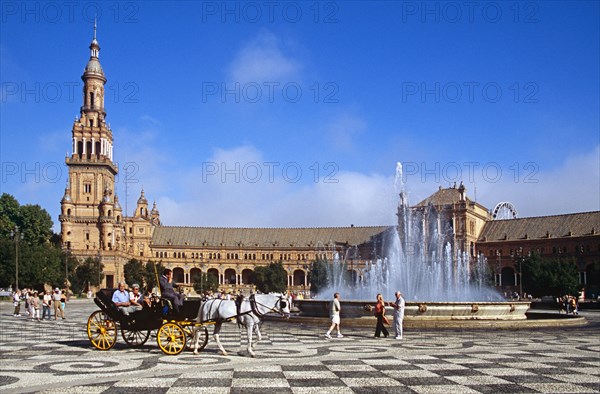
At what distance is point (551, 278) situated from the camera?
77375 millimetres

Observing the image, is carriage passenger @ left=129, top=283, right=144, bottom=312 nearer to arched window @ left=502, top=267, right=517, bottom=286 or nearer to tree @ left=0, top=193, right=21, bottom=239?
tree @ left=0, top=193, right=21, bottom=239

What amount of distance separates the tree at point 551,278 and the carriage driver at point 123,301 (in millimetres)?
66535

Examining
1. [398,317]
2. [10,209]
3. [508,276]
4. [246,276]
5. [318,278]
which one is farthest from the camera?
[246,276]

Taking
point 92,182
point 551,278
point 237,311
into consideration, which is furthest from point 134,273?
point 237,311

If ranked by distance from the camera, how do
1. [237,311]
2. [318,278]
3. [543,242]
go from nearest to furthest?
[237,311], [318,278], [543,242]

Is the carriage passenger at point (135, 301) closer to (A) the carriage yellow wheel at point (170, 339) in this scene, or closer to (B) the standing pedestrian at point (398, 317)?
(A) the carriage yellow wheel at point (170, 339)

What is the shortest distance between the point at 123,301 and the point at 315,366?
638 centimetres

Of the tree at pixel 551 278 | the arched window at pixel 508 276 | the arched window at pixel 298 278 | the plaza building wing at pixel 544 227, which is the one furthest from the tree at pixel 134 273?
the plaza building wing at pixel 544 227

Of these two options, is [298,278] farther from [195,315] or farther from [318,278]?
[195,315]

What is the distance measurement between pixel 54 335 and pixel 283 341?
870cm

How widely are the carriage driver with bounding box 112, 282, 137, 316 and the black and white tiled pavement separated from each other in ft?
3.57

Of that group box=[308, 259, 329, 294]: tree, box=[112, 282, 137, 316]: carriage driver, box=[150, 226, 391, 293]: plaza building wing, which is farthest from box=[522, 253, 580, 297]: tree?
box=[150, 226, 391, 293]: plaza building wing

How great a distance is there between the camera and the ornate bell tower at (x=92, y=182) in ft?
418

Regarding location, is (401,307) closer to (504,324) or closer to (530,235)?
(504,324)
